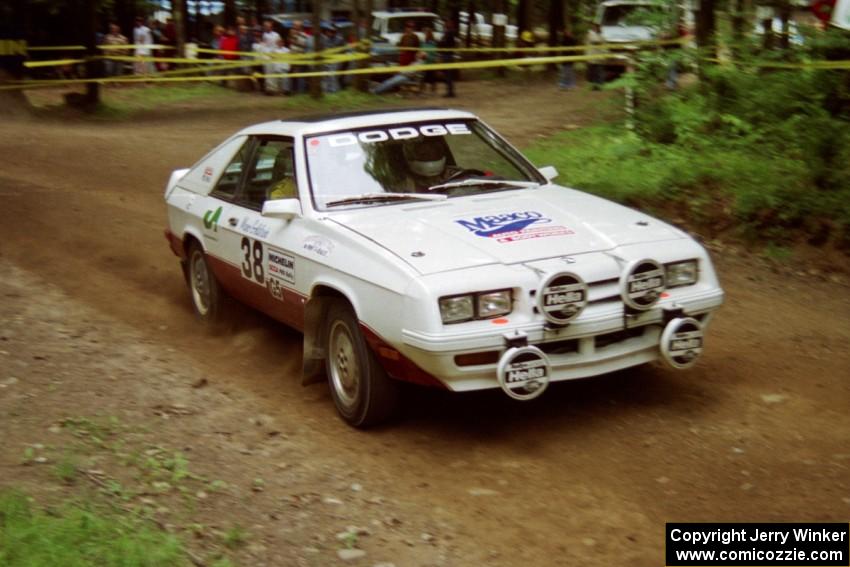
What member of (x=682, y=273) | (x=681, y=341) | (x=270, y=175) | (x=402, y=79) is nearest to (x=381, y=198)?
(x=270, y=175)

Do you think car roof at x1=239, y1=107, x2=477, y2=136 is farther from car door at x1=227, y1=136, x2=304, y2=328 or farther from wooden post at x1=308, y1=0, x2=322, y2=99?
wooden post at x1=308, y1=0, x2=322, y2=99

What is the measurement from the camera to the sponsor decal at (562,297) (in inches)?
204

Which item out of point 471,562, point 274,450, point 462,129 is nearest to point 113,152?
point 462,129

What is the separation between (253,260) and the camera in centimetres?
679

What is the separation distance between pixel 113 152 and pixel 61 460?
1155 cm

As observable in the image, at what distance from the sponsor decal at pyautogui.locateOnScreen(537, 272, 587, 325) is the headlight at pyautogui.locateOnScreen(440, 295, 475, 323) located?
1.11 feet

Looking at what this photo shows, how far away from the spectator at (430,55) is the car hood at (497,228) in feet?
58.4

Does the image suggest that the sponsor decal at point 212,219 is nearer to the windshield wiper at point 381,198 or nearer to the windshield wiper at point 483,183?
the windshield wiper at point 381,198

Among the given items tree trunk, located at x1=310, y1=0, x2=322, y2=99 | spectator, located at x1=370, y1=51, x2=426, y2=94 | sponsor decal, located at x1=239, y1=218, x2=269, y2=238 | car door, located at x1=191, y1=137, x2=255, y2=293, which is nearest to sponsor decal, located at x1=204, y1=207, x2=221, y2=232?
car door, located at x1=191, y1=137, x2=255, y2=293

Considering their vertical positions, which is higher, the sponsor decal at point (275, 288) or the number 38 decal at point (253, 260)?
the number 38 decal at point (253, 260)

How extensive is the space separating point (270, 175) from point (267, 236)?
546 millimetres

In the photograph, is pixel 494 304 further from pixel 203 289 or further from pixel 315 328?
pixel 203 289

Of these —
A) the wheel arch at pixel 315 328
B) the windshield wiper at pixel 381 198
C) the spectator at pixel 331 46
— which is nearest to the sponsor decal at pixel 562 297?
the wheel arch at pixel 315 328

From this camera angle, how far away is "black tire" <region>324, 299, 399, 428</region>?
5637 mm
